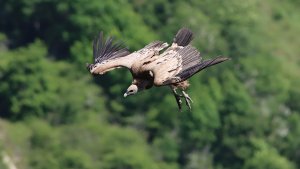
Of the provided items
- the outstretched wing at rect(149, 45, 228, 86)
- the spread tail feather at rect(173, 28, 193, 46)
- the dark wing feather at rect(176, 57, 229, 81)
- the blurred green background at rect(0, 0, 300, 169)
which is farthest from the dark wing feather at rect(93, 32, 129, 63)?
the blurred green background at rect(0, 0, 300, 169)

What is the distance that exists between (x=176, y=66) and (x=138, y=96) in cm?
6074

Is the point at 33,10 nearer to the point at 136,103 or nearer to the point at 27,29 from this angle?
the point at 27,29

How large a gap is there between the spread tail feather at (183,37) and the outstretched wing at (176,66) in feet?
1.73

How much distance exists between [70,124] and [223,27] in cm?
1944

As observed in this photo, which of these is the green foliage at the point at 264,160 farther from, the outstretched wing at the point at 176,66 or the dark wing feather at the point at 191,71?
the dark wing feather at the point at 191,71

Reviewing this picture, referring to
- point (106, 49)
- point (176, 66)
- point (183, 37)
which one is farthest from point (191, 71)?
point (106, 49)

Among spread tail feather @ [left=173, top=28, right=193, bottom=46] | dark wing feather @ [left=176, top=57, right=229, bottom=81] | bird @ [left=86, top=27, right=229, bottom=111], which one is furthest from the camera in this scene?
spread tail feather @ [left=173, top=28, right=193, bottom=46]

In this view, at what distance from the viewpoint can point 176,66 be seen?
37656 millimetres

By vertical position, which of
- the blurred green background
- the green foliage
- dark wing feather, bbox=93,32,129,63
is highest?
the blurred green background

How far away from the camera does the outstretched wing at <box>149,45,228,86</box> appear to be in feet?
122

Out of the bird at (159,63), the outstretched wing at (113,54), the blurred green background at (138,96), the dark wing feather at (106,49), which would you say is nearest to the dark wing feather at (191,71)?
the bird at (159,63)

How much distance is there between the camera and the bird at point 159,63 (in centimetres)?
3722

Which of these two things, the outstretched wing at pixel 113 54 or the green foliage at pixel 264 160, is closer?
the outstretched wing at pixel 113 54

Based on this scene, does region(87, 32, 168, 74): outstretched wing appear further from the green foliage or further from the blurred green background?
the green foliage
